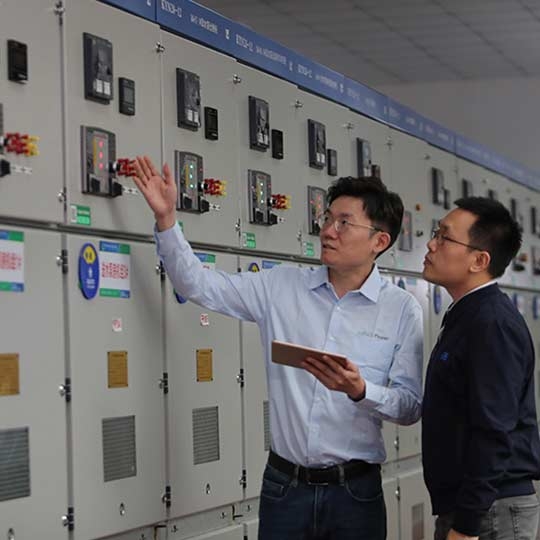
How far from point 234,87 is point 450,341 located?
195cm

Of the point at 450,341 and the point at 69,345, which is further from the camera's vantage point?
the point at 69,345

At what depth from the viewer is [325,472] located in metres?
3.75

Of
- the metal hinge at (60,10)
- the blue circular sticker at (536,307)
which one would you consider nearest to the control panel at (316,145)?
the metal hinge at (60,10)

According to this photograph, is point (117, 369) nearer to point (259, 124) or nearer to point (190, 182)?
point (190, 182)

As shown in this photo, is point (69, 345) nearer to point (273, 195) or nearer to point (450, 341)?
point (450, 341)

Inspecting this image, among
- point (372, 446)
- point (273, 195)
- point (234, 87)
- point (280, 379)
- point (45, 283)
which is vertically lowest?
point (372, 446)

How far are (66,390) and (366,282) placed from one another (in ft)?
3.70

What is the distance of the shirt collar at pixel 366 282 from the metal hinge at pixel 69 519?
1.15 metres

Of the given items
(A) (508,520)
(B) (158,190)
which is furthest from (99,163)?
(A) (508,520)

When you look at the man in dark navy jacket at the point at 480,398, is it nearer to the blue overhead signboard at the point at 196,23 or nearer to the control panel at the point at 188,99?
the control panel at the point at 188,99

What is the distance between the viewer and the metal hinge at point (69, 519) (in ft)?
12.3

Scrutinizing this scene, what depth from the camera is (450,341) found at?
357 cm

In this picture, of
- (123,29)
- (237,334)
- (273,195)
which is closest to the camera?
(123,29)

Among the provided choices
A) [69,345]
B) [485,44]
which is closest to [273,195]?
[69,345]
